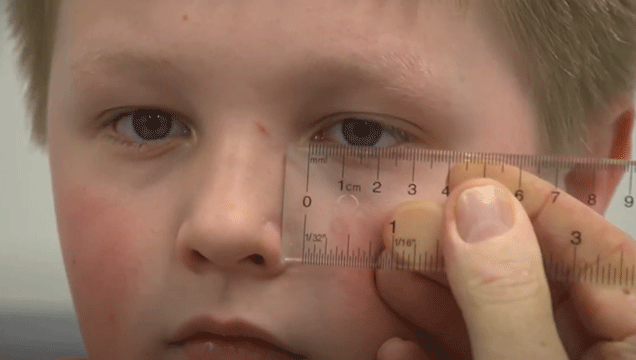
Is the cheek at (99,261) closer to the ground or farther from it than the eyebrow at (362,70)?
closer to the ground

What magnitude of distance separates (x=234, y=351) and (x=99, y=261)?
0.20 meters

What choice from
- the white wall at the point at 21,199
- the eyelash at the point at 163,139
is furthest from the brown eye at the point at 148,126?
the white wall at the point at 21,199

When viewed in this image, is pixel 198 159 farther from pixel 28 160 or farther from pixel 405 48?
pixel 28 160

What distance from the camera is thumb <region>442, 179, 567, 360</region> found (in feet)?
1.66

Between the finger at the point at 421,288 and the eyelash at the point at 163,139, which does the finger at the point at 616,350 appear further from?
the eyelash at the point at 163,139

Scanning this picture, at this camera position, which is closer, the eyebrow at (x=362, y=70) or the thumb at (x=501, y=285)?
the thumb at (x=501, y=285)

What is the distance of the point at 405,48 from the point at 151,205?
34cm

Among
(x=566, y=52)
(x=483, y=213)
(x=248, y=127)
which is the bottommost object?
(x=483, y=213)

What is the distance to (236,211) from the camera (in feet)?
2.07

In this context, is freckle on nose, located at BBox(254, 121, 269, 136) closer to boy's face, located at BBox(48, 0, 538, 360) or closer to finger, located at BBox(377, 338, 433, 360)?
boy's face, located at BBox(48, 0, 538, 360)

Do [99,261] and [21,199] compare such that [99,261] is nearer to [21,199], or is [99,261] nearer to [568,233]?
[568,233]

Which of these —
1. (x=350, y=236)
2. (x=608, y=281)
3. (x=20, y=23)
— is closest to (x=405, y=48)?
(x=350, y=236)

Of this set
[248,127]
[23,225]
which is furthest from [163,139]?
[23,225]

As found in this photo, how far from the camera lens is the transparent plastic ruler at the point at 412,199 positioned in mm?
606
